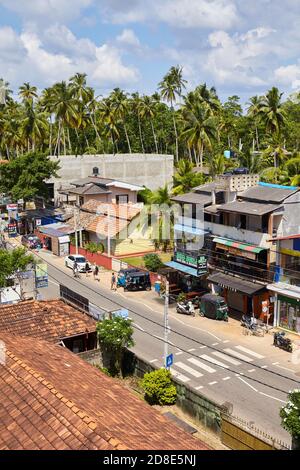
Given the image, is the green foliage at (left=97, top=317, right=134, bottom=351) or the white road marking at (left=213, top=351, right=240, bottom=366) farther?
the white road marking at (left=213, top=351, right=240, bottom=366)

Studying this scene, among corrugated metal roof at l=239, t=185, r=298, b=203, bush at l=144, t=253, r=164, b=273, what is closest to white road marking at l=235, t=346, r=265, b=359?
corrugated metal roof at l=239, t=185, r=298, b=203

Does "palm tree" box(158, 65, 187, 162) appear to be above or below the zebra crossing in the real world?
above

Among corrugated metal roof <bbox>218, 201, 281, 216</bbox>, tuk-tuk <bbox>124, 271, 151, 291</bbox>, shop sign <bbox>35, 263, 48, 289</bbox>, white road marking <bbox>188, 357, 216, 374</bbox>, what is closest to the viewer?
white road marking <bbox>188, 357, 216, 374</bbox>

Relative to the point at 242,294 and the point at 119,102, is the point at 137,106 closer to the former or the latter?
the point at 119,102

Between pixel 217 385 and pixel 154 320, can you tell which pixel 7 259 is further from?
pixel 217 385

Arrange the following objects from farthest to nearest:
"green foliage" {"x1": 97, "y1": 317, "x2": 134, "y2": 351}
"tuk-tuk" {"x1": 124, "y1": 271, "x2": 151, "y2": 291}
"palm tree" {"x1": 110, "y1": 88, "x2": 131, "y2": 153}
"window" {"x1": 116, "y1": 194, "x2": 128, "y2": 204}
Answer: "palm tree" {"x1": 110, "y1": 88, "x2": 131, "y2": 153}
"window" {"x1": 116, "y1": 194, "x2": 128, "y2": 204}
"tuk-tuk" {"x1": 124, "y1": 271, "x2": 151, "y2": 291}
"green foliage" {"x1": 97, "y1": 317, "x2": 134, "y2": 351}

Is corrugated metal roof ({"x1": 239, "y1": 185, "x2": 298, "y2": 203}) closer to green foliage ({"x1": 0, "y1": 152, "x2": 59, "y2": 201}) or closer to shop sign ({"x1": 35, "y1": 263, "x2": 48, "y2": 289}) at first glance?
shop sign ({"x1": 35, "y1": 263, "x2": 48, "y2": 289})

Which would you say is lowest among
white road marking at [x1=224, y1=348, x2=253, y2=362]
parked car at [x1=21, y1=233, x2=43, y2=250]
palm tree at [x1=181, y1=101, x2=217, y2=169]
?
white road marking at [x1=224, y1=348, x2=253, y2=362]
